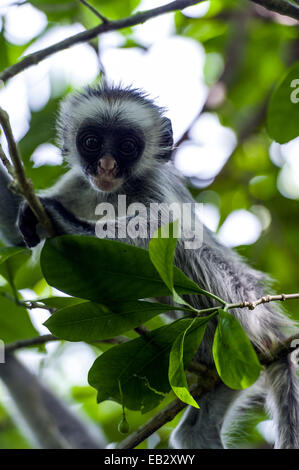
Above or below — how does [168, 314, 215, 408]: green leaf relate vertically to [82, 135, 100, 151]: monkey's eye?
below

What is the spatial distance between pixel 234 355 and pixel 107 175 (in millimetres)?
2398

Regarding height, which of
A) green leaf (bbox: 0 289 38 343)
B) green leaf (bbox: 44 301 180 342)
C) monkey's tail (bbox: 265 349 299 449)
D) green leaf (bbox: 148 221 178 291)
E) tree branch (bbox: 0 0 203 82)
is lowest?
monkey's tail (bbox: 265 349 299 449)

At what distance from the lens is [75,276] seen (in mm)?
2340

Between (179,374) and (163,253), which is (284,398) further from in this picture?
(163,253)

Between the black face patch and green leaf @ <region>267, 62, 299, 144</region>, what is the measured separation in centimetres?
138

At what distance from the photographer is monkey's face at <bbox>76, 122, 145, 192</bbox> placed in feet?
14.0

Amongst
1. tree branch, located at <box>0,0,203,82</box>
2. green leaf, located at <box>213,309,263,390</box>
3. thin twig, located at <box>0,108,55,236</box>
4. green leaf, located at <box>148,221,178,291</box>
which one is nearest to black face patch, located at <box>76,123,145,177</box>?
tree branch, located at <box>0,0,203,82</box>

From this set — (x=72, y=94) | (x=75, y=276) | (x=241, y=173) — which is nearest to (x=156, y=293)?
(x=75, y=276)

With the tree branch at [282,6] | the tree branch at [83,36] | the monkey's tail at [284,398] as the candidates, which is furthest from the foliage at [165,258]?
the tree branch at [83,36]

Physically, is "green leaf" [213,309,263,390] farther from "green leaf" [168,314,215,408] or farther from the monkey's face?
the monkey's face

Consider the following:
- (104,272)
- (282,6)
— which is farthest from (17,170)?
(282,6)

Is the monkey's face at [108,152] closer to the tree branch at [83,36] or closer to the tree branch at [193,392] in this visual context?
the tree branch at [83,36]

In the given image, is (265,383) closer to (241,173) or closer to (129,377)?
(129,377)

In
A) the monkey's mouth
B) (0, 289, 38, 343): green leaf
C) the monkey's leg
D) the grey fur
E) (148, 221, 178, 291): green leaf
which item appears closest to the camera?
(148, 221, 178, 291): green leaf
